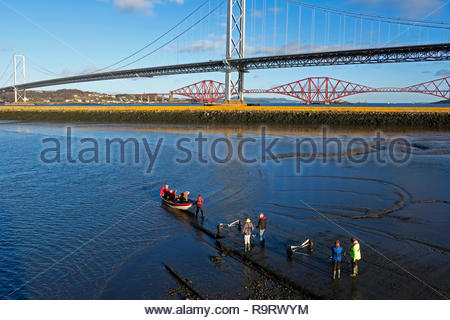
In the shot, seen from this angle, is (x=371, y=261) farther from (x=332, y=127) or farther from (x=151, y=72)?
(x=151, y=72)

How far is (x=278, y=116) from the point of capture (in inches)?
1991

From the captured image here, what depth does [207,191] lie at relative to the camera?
15.9m

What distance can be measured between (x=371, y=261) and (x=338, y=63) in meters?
48.3

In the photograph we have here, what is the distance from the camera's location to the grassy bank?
45750 millimetres

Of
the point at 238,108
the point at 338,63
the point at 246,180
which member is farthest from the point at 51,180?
the point at 338,63

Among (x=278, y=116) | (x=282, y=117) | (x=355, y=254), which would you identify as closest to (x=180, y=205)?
(x=355, y=254)

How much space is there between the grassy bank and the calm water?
1022 inches

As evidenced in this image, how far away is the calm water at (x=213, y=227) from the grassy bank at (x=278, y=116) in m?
25.9

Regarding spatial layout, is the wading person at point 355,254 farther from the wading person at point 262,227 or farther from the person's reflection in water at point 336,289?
the wading person at point 262,227

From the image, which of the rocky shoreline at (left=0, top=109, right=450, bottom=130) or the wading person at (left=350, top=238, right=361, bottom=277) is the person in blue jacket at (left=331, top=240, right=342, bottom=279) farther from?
the rocky shoreline at (left=0, top=109, right=450, bottom=130)

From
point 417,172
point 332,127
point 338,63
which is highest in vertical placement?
point 338,63

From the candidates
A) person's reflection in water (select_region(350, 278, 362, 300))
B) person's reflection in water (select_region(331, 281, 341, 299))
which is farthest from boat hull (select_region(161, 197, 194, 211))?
person's reflection in water (select_region(350, 278, 362, 300))

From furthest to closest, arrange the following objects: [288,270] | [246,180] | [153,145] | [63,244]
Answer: [153,145]
[246,180]
[63,244]
[288,270]

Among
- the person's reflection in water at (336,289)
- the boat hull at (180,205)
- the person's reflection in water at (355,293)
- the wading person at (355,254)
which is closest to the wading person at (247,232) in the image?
the person's reflection in water at (336,289)
